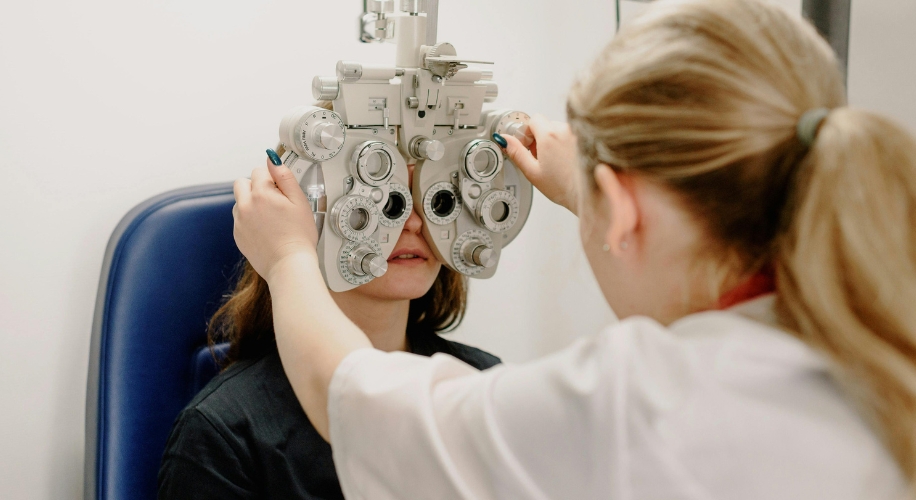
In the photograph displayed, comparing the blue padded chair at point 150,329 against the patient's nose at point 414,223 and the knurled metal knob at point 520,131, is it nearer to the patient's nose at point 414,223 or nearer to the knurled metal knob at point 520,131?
the patient's nose at point 414,223

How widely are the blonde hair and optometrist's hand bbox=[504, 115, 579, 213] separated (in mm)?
364

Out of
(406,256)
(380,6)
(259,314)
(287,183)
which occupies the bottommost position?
(259,314)

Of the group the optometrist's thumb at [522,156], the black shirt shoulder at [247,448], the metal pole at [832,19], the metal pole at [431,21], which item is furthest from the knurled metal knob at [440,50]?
the metal pole at [832,19]

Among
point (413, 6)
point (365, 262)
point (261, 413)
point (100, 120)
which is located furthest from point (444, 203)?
point (100, 120)

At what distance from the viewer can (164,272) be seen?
3.96 feet

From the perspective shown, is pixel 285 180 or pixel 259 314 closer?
pixel 285 180

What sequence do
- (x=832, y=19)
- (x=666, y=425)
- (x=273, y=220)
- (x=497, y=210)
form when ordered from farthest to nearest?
(x=832, y=19) → (x=497, y=210) → (x=273, y=220) → (x=666, y=425)

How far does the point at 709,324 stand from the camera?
57 centimetres

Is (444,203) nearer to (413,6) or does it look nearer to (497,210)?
(497,210)

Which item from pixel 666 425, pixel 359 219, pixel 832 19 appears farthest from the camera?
pixel 832 19

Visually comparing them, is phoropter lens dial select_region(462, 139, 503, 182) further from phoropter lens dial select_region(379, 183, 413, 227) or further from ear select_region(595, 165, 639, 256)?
ear select_region(595, 165, 639, 256)

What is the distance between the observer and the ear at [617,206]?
2.03 feet

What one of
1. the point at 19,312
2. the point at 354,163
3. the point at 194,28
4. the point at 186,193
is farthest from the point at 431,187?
the point at 19,312

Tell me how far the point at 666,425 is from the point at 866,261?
0.62 ft
